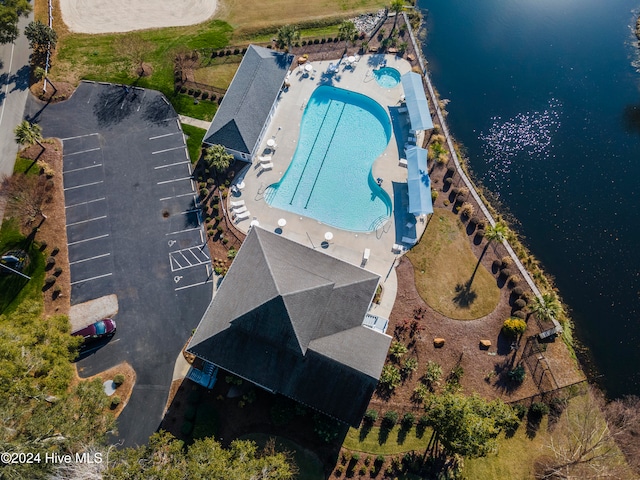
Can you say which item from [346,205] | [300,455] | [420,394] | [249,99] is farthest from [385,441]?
[249,99]

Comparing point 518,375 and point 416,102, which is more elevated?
point 416,102

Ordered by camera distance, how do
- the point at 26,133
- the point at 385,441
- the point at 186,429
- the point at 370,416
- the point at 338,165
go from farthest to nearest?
the point at 338,165
the point at 26,133
the point at 370,416
the point at 385,441
the point at 186,429

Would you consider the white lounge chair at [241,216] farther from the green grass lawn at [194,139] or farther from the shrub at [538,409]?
the shrub at [538,409]

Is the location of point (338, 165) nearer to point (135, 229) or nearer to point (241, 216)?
point (241, 216)

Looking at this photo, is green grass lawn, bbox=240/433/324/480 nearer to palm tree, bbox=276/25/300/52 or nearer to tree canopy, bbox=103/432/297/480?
tree canopy, bbox=103/432/297/480

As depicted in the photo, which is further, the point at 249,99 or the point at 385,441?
the point at 249,99

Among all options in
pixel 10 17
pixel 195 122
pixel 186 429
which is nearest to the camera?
pixel 186 429

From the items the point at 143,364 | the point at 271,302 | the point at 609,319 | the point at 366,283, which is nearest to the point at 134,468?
the point at 143,364
